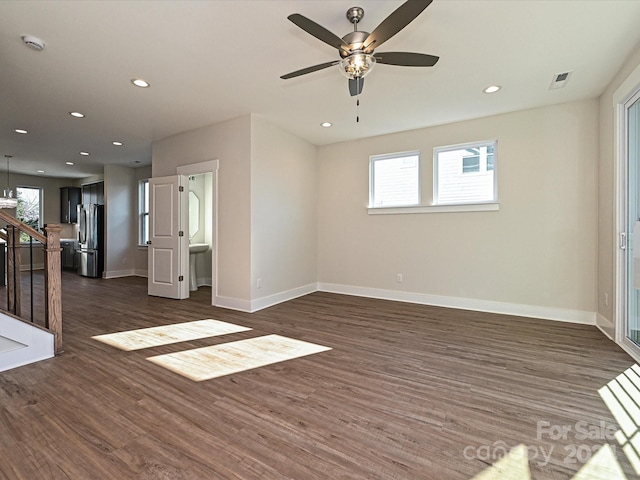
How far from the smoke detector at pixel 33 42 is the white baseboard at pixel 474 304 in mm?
4645

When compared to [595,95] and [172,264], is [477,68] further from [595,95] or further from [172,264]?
[172,264]

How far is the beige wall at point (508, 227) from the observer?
361 centimetres

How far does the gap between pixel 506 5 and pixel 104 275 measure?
8.52 m

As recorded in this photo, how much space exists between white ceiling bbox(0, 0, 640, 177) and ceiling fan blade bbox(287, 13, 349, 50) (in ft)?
1.04

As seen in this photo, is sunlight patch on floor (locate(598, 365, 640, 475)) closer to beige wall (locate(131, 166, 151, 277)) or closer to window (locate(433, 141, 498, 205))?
window (locate(433, 141, 498, 205))

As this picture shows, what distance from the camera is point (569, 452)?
1.50m

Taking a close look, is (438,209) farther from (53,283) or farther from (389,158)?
(53,283)

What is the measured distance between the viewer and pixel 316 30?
6.15ft

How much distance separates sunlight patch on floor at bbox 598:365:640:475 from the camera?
5.02 feet

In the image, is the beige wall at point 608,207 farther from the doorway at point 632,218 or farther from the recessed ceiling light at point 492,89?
the recessed ceiling light at point 492,89

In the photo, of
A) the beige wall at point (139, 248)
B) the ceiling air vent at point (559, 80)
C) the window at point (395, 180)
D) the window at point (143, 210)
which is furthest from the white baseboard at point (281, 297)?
the window at point (143, 210)

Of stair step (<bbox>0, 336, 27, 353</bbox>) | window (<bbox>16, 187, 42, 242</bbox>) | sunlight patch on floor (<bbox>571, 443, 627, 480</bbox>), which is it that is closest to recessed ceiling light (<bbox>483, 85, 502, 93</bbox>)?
sunlight patch on floor (<bbox>571, 443, 627, 480</bbox>)

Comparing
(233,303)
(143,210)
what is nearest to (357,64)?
(233,303)

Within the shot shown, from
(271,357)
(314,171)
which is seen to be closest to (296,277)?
(314,171)
